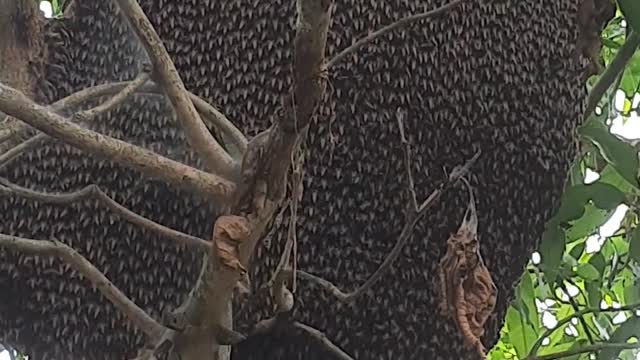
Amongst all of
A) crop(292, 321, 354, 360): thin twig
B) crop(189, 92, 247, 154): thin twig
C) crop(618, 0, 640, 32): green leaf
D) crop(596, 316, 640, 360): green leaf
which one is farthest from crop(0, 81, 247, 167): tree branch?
crop(596, 316, 640, 360): green leaf

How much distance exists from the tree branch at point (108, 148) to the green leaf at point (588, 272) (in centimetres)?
67

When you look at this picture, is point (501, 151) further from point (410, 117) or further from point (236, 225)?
point (236, 225)

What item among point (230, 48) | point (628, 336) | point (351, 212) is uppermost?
point (230, 48)

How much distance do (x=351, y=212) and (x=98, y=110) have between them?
0.64ft

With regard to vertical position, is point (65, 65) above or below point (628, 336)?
above

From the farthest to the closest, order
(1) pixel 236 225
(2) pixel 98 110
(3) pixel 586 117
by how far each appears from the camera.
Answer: (3) pixel 586 117, (2) pixel 98 110, (1) pixel 236 225

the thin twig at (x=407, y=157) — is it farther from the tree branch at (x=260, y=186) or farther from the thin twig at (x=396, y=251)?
the tree branch at (x=260, y=186)

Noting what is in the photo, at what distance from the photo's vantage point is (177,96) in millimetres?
521

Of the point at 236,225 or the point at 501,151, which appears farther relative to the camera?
the point at 501,151

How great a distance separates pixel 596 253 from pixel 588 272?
5 centimetres

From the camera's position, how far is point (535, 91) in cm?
79

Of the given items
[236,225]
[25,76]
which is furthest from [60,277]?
[236,225]

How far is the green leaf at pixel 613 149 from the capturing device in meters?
0.94

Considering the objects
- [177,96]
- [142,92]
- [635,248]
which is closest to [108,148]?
[177,96]
